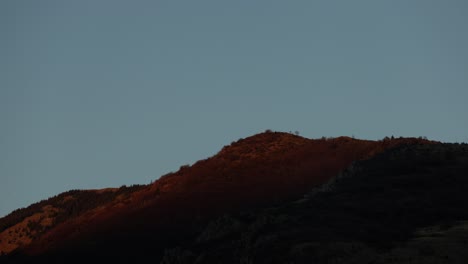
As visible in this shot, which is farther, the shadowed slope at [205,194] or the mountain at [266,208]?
the shadowed slope at [205,194]

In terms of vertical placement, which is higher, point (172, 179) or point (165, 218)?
point (172, 179)

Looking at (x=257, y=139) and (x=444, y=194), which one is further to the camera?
(x=257, y=139)

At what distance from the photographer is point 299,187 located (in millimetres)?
61562

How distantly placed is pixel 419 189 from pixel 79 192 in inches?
2640

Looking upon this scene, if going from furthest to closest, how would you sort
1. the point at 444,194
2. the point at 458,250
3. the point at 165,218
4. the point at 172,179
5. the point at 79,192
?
the point at 79,192 → the point at 172,179 → the point at 165,218 → the point at 444,194 → the point at 458,250

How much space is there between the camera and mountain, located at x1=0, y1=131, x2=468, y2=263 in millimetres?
31516

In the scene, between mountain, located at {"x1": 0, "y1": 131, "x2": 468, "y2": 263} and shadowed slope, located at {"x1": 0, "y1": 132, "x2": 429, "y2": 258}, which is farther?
shadowed slope, located at {"x1": 0, "y1": 132, "x2": 429, "y2": 258}

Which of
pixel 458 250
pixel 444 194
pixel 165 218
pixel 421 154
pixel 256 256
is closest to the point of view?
pixel 458 250

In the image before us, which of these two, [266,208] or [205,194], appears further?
[205,194]

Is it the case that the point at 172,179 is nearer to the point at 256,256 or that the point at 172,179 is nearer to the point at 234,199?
the point at 234,199

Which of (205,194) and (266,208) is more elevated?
(205,194)

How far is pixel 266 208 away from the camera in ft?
145

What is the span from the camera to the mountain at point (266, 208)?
31.5 m

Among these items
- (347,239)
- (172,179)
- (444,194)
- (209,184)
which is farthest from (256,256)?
(172,179)
